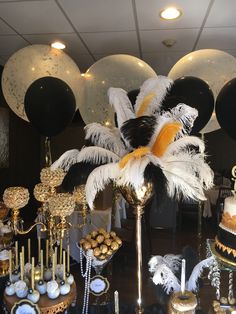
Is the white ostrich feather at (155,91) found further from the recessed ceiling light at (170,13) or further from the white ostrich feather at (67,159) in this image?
the recessed ceiling light at (170,13)

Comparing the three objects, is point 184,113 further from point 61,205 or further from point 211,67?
point 211,67

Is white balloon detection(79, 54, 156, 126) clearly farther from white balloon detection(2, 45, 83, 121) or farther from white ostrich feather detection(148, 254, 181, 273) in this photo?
white ostrich feather detection(148, 254, 181, 273)

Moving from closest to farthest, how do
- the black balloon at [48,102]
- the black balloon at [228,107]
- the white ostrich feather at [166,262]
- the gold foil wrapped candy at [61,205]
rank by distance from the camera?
1. the gold foil wrapped candy at [61,205]
2. the white ostrich feather at [166,262]
3. the black balloon at [228,107]
4. the black balloon at [48,102]

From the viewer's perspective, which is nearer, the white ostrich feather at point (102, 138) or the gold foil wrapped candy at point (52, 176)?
the white ostrich feather at point (102, 138)

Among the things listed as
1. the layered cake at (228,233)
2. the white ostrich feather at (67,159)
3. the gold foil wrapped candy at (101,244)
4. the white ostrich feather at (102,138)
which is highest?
the white ostrich feather at (102,138)

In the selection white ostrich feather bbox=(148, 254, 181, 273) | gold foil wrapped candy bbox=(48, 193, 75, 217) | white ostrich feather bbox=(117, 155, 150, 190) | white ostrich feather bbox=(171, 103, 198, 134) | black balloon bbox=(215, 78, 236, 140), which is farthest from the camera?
black balloon bbox=(215, 78, 236, 140)

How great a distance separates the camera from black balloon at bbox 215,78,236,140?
4.96 ft

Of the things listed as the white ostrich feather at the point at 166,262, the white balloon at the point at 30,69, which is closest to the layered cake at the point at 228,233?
the white ostrich feather at the point at 166,262

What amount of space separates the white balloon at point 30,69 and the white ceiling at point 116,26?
19cm

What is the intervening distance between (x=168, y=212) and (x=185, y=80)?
2.97 m

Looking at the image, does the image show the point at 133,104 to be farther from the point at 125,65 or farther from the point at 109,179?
the point at 125,65

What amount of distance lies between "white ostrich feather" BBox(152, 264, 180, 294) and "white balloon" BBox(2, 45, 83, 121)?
1.33m

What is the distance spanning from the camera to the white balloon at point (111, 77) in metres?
1.94

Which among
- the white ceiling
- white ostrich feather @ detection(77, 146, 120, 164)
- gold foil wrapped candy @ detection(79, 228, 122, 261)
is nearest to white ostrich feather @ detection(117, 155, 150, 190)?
white ostrich feather @ detection(77, 146, 120, 164)
